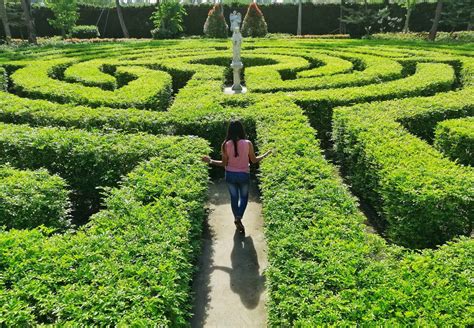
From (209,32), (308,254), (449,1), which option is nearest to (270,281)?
(308,254)

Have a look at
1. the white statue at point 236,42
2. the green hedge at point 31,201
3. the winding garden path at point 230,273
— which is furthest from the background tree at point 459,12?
the green hedge at point 31,201

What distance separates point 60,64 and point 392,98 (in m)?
13.8

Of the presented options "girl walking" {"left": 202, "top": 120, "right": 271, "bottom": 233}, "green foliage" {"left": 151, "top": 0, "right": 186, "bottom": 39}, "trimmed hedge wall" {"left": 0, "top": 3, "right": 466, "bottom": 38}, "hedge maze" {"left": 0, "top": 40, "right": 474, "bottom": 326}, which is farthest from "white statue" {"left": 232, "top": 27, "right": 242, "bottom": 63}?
"trimmed hedge wall" {"left": 0, "top": 3, "right": 466, "bottom": 38}

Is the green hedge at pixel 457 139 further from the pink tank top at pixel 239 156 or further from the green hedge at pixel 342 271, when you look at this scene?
the pink tank top at pixel 239 156

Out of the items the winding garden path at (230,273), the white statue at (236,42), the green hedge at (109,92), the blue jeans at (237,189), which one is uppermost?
the white statue at (236,42)

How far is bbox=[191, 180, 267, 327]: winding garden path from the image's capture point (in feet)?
19.4

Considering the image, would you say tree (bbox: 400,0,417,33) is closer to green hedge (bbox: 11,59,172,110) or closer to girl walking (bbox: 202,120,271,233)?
green hedge (bbox: 11,59,172,110)

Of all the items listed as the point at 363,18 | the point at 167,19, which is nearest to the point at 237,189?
the point at 167,19

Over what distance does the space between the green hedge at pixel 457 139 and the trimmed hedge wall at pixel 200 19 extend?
1481 inches

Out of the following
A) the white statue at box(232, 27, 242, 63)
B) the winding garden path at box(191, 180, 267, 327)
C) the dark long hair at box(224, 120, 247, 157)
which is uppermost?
the white statue at box(232, 27, 242, 63)

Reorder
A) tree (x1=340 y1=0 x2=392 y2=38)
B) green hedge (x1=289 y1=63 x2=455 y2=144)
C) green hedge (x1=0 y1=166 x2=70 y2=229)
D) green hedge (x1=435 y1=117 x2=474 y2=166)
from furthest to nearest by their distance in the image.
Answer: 1. tree (x1=340 y1=0 x2=392 y2=38)
2. green hedge (x1=289 y1=63 x2=455 y2=144)
3. green hedge (x1=435 y1=117 x2=474 y2=166)
4. green hedge (x1=0 y1=166 x2=70 y2=229)

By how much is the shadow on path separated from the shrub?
40.1m

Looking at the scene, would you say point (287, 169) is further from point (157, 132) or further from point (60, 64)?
point (60, 64)

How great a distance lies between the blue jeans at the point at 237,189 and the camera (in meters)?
7.71
